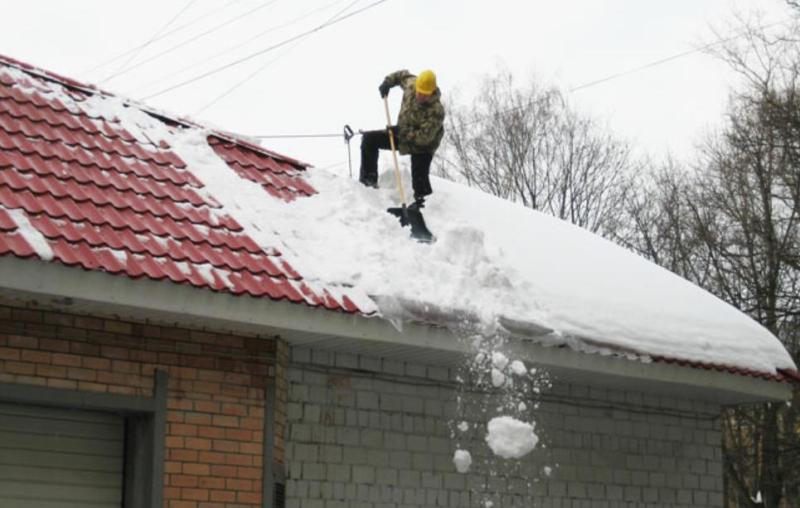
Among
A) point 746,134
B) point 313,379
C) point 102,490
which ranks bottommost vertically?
point 102,490

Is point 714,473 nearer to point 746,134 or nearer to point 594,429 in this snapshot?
point 594,429

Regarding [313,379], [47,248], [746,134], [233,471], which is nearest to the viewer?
[47,248]

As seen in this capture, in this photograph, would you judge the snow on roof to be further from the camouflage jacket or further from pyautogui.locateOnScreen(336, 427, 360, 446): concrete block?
pyautogui.locateOnScreen(336, 427, 360, 446): concrete block

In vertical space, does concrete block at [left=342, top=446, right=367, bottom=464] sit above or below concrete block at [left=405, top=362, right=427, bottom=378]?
below

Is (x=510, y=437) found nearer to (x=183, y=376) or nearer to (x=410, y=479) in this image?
(x=410, y=479)

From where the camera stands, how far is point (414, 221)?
10.4 metres

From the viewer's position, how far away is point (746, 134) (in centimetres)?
2508

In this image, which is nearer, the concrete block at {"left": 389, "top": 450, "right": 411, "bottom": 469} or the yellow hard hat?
the concrete block at {"left": 389, "top": 450, "right": 411, "bottom": 469}

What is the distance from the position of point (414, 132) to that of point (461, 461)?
9.22 feet

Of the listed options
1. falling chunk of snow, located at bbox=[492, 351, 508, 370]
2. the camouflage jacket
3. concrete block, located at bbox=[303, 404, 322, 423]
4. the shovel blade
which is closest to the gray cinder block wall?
concrete block, located at bbox=[303, 404, 322, 423]

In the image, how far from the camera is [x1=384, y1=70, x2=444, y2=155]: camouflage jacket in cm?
1100

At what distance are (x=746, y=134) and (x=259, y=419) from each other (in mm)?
18416

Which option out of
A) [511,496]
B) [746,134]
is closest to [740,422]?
[746,134]

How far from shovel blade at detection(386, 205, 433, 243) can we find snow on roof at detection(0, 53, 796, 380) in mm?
95
